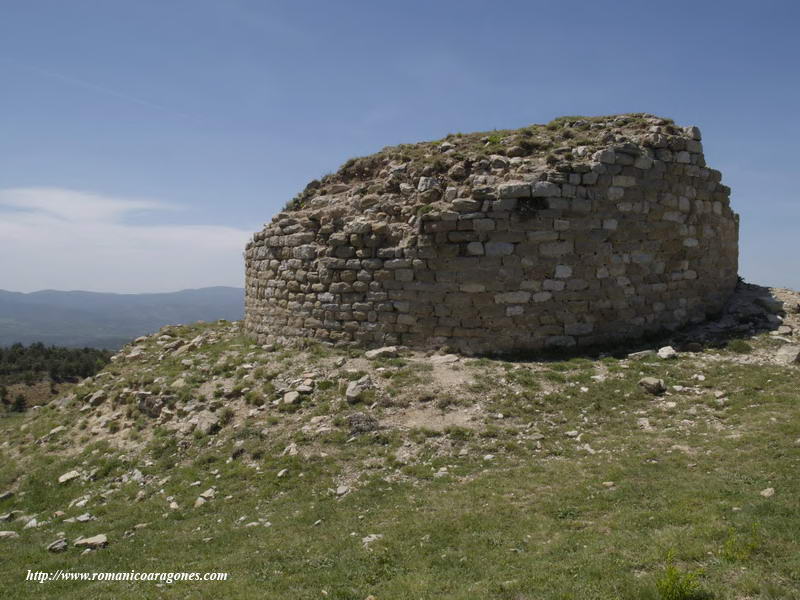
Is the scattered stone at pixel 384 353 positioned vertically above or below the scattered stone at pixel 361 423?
above

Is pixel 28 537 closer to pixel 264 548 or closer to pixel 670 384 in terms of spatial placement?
pixel 264 548

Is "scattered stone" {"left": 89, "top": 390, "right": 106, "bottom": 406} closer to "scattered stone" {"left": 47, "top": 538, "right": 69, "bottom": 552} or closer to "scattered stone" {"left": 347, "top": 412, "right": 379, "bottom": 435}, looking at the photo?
"scattered stone" {"left": 47, "top": 538, "right": 69, "bottom": 552}

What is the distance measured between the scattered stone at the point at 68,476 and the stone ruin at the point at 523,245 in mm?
5180

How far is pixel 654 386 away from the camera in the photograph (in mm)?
9281

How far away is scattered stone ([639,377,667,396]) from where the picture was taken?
929 cm

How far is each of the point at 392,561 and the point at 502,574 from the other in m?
1.16

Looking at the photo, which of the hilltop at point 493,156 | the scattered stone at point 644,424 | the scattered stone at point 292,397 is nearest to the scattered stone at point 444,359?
the scattered stone at point 292,397

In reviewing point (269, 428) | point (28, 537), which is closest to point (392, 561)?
point (269, 428)

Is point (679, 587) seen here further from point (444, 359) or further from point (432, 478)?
point (444, 359)

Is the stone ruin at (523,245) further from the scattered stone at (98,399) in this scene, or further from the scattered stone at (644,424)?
the scattered stone at (98,399)

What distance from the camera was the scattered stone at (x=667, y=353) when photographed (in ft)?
34.4

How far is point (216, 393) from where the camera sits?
11.6 metres

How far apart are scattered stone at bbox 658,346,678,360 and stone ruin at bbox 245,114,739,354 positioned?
107 centimetres

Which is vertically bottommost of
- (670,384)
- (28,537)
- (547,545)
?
(28,537)
